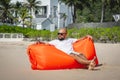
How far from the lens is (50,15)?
78000mm

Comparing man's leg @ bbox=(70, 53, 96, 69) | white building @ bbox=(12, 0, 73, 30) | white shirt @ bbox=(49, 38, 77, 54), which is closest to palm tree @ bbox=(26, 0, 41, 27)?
white building @ bbox=(12, 0, 73, 30)

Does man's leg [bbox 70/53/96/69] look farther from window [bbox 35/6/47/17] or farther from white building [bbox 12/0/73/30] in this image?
window [bbox 35/6/47/17]

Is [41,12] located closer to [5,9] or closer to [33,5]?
[33,5]

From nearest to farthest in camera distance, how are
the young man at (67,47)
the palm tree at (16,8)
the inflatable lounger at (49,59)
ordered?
the young man at (67,47)
the inflatable lounger at (49,59)
the palm tree at (16,8)

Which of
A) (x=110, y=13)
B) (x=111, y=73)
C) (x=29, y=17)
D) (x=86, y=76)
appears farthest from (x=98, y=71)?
(x=110, y=13)

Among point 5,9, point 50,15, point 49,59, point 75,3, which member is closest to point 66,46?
point 49,59

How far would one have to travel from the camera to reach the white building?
77250 mm

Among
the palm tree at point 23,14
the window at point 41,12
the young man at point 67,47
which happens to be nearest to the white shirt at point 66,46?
the young man at point 67,47

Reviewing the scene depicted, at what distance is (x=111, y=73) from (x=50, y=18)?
67687 millimetres

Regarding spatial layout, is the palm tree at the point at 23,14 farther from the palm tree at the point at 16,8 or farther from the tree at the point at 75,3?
the tree at the point at 75,3

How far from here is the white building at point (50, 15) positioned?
77.2m

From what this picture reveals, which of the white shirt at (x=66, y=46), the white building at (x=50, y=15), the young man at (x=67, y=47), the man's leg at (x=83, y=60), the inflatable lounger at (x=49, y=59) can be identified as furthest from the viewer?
the white building at (x=50, y=15)

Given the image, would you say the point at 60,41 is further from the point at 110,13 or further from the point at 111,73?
the point at 110,13

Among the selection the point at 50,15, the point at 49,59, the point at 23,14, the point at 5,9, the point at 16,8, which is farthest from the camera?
the point at 50,15
